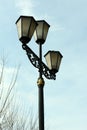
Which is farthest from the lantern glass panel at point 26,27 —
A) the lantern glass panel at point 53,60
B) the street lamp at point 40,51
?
the lantern glass panel at point 53,60

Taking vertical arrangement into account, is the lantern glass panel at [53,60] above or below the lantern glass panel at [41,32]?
below

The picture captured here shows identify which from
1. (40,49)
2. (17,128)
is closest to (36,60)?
(40,49)

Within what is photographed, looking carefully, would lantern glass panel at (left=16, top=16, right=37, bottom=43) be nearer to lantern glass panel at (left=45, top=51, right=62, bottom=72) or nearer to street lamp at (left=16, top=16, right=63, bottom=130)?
street lamp at (left=16, top=16, right=63, bottom=130)

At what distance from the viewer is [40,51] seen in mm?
7129

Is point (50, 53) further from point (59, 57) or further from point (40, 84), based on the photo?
point (40, 84)

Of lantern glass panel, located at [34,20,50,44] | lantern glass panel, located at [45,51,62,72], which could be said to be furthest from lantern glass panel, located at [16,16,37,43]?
lantern glass panel, located at [45,51,62,72]

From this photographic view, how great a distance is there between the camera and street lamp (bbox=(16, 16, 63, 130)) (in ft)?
22.0

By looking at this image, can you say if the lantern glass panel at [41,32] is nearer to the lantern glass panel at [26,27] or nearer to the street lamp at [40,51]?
the street lamp at [40,51]

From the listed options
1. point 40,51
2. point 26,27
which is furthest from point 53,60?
point 26,27

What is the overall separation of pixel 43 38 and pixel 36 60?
1.40 feet

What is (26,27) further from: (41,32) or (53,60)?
(53,60)

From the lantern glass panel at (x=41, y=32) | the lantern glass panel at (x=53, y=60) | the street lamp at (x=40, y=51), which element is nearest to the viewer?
the street lamp at (x=40, y=51)

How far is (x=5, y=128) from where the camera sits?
18.4m

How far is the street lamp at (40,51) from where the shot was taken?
6.72 meters
